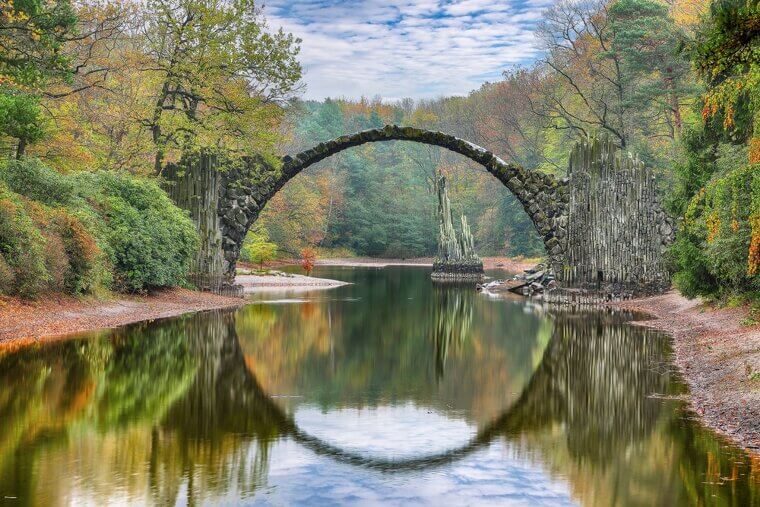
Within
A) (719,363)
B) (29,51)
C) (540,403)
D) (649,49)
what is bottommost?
(540,403)

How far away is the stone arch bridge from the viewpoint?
26547mm

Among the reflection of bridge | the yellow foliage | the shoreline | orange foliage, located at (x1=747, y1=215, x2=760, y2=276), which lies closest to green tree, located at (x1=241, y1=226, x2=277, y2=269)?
the shoreline

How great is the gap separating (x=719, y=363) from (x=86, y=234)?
13954mm

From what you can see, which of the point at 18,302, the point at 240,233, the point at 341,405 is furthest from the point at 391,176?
the point at 341,405

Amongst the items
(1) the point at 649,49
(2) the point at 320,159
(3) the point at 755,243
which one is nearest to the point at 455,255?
(1) the point at 649,49

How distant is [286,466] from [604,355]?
9.32 metres

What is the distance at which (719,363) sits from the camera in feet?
42.7

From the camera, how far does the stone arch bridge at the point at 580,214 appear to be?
87.1ft

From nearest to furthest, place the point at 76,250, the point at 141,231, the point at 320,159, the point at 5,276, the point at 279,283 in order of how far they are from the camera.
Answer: the point at 5,276
the point at 76,250
the point at 141,231
the point at 320,159
the point at 279,283

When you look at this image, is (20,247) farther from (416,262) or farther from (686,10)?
(416,262)

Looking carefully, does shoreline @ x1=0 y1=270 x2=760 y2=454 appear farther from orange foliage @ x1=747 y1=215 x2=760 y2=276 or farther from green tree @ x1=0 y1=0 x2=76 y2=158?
green tree @ x1=0 y1=0 x2=76 y2=158

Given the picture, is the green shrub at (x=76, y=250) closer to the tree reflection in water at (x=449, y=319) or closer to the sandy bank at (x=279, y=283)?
the tree reflection in water at (x=449, y=319)

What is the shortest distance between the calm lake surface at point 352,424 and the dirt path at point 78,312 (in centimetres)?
92

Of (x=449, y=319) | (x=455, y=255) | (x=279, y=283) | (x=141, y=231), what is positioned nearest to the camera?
(x=141, y=231)
